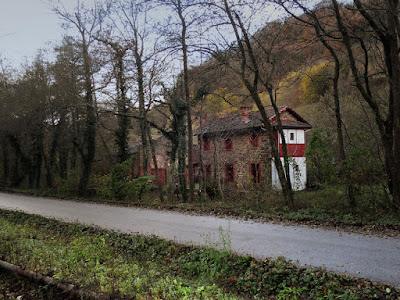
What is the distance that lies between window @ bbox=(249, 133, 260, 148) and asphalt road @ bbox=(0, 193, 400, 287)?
1596 cm

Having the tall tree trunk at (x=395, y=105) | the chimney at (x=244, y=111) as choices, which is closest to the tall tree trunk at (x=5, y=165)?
the chimney at (x=244, y=111)

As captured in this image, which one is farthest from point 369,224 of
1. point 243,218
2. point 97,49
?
point 97,49

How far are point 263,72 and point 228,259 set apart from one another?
29.4 feet

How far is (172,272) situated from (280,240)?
280 centimetres

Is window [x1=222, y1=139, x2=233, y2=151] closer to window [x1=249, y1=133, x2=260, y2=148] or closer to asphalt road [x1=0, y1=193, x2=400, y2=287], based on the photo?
window [x1=249, y1=133, x2=260, y2=148]

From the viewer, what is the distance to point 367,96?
38.2ft

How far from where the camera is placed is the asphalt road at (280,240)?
6.52 metres

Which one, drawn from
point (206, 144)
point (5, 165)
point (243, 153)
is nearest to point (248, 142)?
point (243, 153)

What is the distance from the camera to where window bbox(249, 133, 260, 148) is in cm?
2864

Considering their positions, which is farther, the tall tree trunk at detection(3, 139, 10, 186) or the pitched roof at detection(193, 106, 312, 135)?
the tall tree trunk at detection(3, 139, 10, 186)

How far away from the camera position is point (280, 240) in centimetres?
862

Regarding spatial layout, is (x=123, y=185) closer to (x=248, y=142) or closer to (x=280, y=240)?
(x=248, y=142)

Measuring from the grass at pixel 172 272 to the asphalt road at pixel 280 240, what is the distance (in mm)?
542

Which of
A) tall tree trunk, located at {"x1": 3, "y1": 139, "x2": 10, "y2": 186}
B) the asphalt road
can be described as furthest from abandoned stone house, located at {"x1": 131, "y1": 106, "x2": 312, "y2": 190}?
tall tree trunk, located at {"x1": 3, "y1": 139, "x2": 10, "y2": 186}
